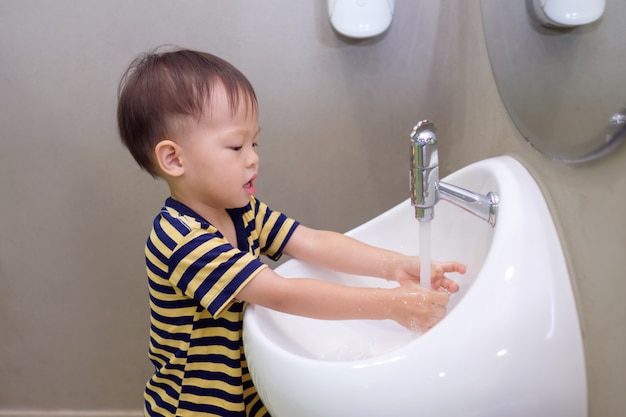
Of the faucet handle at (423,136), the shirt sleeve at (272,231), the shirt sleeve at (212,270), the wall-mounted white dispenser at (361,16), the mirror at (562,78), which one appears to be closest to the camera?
the mirror at (562,78)

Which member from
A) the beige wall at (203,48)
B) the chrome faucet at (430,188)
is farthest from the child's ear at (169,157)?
the beige wall at (203,48)

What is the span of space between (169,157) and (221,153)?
3.0 inches

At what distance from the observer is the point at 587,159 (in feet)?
2.19

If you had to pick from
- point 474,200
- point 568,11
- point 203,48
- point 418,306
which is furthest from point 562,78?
point 203,48

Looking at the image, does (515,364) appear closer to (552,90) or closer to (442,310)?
(442,310)

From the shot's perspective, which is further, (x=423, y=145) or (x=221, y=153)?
(x=221, y=153)

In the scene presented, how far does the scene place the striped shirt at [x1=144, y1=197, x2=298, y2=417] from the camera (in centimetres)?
82

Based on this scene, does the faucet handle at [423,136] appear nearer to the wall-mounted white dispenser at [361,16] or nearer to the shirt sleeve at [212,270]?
the shirt sleeve at [212,270]

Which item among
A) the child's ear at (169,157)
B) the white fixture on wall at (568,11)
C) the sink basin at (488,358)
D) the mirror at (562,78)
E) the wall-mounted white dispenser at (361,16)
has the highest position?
the wall-mounted white dispenser at (361,16)

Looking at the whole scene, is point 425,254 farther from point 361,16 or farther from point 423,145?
point 361,16

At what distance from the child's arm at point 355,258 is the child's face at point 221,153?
0.48 feet

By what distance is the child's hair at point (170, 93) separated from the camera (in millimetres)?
841

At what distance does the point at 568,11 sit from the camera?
70cm

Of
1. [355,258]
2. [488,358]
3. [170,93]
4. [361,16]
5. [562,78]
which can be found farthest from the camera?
[361,16]
